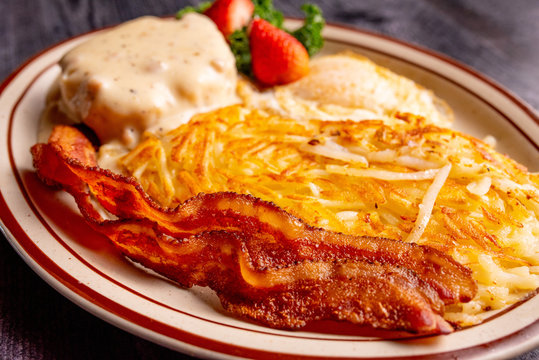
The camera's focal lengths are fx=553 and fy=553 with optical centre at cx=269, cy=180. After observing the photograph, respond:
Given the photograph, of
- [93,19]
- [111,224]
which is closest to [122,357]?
[111,224]

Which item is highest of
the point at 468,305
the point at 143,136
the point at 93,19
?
the point at 468,305

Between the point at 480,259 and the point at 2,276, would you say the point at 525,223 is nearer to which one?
the point at 480,259

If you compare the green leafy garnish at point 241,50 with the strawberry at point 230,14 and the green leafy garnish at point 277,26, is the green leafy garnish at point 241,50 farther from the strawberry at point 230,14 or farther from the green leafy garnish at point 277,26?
the strawberry at point 230,14

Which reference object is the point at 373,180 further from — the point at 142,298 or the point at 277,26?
the point at 277,26

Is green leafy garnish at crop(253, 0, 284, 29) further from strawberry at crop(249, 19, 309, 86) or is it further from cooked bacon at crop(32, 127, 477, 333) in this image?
cooked bacon at crop(32, 127, 477, 333)

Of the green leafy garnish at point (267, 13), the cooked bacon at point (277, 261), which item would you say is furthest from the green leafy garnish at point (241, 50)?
the cooked bacon at point (277, 261)

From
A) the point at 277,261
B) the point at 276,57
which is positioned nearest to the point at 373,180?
the point at 277,261
